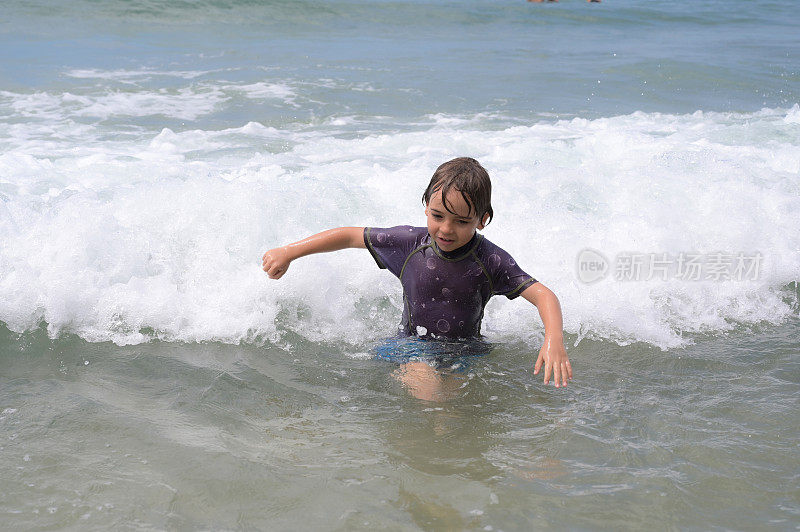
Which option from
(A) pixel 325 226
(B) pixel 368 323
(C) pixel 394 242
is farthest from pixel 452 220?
(A) pixel 325 226

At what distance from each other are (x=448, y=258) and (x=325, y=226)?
1.90 m

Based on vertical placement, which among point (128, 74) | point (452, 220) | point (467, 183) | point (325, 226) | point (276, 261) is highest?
point (128, 74)

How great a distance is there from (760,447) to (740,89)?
974 cm

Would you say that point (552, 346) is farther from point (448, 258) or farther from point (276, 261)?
point (276, 261)

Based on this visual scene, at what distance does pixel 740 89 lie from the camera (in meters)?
11.3

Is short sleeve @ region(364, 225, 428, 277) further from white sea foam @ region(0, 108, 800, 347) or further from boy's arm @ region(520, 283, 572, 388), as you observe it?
white sea foam @ region(0, 108, 800, 347)

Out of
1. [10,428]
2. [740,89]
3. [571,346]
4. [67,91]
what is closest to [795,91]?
[740,89]

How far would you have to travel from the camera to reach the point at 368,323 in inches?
168

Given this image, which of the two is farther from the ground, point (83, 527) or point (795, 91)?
point (795, 91)

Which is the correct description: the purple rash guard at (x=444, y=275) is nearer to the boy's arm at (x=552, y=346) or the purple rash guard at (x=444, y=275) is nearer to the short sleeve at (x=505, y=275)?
the short sleeve at (x=505, y=275)

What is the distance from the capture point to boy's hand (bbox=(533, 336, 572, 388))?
279cm

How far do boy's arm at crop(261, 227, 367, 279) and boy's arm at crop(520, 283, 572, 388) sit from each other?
2.78 feet

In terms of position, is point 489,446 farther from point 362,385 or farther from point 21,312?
point 21,312

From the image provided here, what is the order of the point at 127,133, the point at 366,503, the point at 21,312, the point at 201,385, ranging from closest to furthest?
1. the point at 366,503
2. the point at 201,385
3. the point at 21,312
4. the point at 127,133
